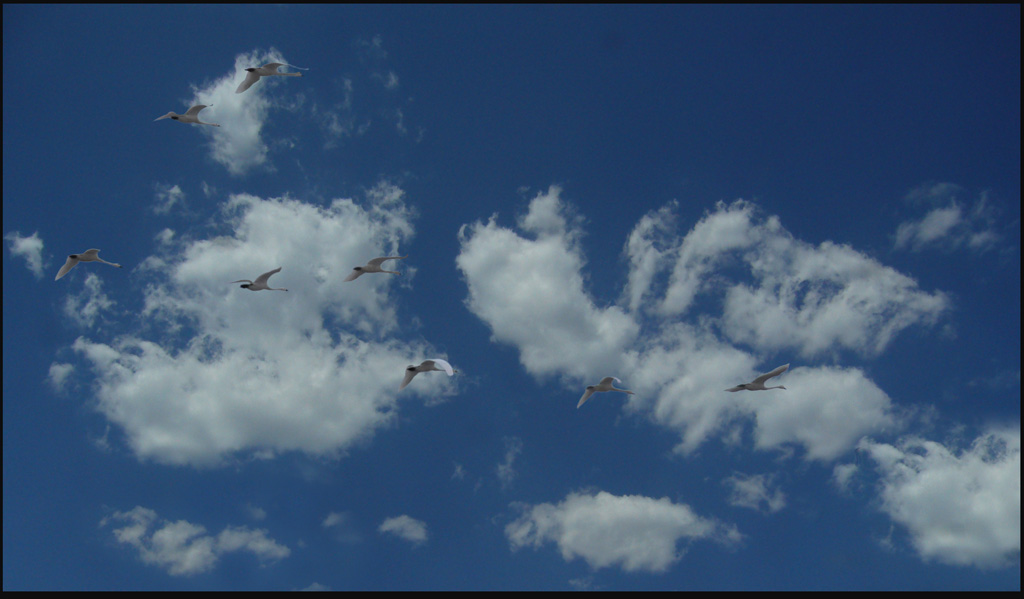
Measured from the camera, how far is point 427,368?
38.0 metres

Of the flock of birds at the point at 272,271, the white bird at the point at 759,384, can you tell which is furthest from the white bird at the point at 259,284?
the white bird at the point at 759,384

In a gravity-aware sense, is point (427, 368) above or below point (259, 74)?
below

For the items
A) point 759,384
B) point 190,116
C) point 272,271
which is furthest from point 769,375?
point 190,116

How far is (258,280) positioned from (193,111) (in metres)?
13.3

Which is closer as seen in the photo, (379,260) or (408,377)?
(408,377)

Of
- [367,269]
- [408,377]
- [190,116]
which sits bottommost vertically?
[408,377]

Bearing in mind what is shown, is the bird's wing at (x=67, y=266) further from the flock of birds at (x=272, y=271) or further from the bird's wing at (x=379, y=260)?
the bird's wing at (x=379, y=260)

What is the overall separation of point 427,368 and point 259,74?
23.6 metres

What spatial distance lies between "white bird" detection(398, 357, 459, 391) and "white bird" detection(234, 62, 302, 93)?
2144 centimetres

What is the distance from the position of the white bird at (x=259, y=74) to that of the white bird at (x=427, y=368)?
70.3ft

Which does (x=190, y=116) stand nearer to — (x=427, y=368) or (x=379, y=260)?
(x=379, y=260)

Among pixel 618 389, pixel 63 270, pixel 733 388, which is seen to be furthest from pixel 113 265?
pixel 733 388

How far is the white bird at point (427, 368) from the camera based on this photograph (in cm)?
3681

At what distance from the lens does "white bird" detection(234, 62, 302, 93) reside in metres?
41.9
